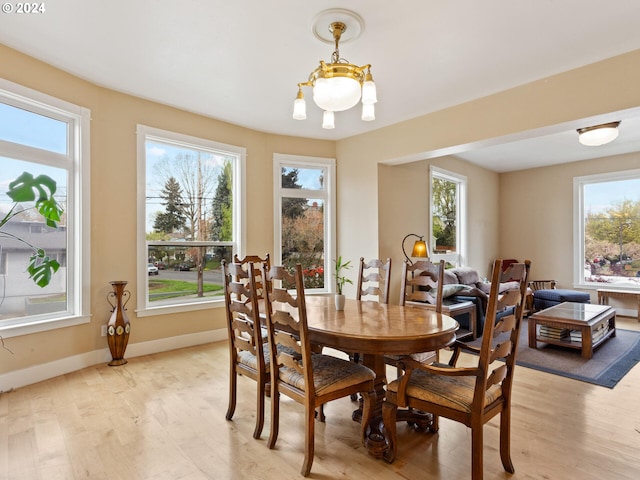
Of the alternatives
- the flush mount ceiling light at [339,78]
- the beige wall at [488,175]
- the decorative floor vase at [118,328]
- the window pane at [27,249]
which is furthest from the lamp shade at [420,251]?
the window pane at [27,249]

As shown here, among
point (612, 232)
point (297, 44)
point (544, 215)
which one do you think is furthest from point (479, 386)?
point (544, 215)

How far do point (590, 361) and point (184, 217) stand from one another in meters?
4.81

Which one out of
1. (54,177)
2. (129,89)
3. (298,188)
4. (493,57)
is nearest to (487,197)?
(298,188)

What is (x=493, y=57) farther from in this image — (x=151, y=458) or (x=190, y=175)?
(x=151, y=458)

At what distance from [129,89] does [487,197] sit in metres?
6.62

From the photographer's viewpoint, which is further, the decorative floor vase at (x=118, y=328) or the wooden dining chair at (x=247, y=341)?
the decorative floor vase at (x=118, y=328)

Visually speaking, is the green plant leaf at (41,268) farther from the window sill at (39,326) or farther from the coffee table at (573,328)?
the coffee table at (573,328)

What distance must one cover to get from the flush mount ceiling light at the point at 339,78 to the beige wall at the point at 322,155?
188 cm

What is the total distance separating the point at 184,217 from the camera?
14.5 feet

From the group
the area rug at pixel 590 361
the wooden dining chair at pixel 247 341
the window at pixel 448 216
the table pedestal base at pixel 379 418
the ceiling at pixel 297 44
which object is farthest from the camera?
the window at pixel 448 216

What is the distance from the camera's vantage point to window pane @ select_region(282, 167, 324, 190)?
5.28 m

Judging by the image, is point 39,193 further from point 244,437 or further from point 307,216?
point 307,216

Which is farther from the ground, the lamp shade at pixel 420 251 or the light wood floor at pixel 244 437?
the lamp shade at pixel 420 251

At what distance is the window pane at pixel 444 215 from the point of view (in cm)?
608
